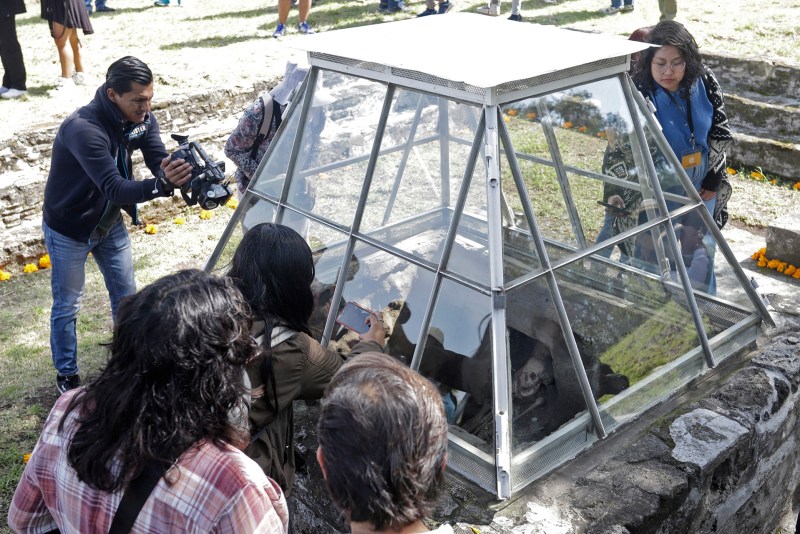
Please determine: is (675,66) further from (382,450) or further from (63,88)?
(63,88)

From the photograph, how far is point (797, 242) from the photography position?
553cm

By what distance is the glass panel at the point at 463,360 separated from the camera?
3117mm

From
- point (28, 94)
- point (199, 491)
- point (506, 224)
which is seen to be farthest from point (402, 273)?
point (28, 94)

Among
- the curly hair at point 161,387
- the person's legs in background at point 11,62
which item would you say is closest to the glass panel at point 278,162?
the curly hair at point 161,387

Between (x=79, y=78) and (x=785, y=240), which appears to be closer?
(x=785, y=240)

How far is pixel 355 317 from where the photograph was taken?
133 inches

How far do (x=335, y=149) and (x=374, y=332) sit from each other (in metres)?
1.14

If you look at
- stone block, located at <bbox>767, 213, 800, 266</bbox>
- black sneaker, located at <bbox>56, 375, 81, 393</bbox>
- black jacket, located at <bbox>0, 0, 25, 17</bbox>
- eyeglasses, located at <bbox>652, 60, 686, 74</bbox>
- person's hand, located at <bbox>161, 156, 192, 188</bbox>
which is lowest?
black sneaker, located at <bbox>56, 375, 81, 393</bbox>

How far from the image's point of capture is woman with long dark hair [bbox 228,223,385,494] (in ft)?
8.45

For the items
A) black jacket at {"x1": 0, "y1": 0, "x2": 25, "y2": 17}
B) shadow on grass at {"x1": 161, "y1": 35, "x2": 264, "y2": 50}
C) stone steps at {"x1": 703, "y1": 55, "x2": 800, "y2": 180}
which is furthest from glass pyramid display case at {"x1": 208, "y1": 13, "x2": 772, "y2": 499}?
shadow on grass at {"x1": 161, "y1": 35, "x2": 264, "y2": 50}

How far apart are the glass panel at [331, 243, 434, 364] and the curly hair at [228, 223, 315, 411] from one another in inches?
28.9

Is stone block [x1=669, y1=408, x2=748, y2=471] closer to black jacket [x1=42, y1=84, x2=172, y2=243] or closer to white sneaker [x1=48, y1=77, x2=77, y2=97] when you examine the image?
black jacket [x1=42, y1=84, x2=172, y2=243]

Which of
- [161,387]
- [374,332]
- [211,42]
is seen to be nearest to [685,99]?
[374,332]

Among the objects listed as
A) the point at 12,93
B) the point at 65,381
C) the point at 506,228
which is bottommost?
the point at 65,381
